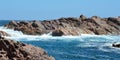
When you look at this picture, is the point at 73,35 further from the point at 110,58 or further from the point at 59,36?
the point at 110,58

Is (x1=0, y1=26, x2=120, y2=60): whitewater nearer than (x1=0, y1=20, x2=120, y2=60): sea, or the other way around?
(x1=0, y1=20, x2=120, y2=60): sea

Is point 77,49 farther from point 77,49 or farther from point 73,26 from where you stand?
point 73,26

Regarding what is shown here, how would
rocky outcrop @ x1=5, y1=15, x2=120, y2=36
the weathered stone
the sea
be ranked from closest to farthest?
the sea
the weathered stone
rocky outcrop @ x1=5, y1=15, x2=120, y2=36

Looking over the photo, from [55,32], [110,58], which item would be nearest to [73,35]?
[55,32]

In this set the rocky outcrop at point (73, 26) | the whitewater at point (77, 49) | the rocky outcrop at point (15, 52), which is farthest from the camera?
the rocky outcrop at point (73, 26)

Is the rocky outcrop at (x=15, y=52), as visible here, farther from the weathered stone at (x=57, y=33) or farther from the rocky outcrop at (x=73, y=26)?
the rocky outcrop at (x=73, y=26)

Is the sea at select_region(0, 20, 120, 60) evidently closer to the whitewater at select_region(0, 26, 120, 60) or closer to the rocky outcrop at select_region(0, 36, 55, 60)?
the whitewater at select_region(0, 26, 120, 60)

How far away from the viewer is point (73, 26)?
127938mm

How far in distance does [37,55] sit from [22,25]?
9093cm

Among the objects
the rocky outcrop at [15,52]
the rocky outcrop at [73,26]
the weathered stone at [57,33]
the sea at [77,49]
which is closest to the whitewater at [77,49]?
the sea at [77,49]

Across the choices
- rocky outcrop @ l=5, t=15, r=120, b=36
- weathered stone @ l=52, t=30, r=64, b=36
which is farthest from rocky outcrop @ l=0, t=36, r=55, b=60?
rocky outcrop @ l=5, t=15, r=120, b=36

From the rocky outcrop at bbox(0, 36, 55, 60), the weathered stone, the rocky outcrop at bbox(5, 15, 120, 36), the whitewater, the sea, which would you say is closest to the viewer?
the rocky outcrop at bbox(0, 36, 55, 60)

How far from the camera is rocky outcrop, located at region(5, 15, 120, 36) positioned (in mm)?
116925

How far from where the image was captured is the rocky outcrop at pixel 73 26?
384 feet
